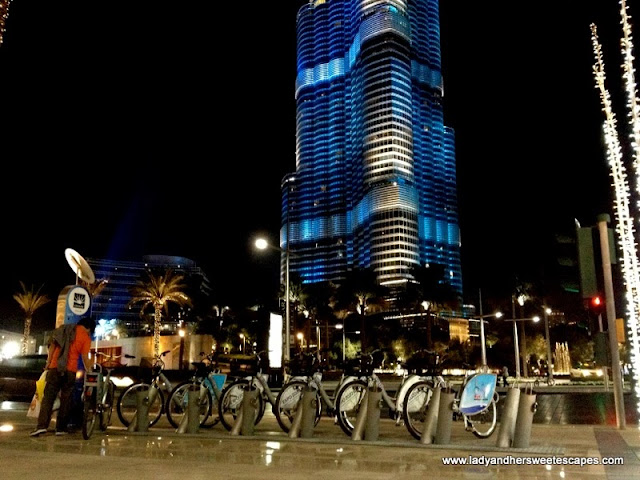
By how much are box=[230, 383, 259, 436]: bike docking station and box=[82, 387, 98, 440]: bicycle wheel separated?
2.04 metres

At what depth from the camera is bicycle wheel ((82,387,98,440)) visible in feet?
27.7

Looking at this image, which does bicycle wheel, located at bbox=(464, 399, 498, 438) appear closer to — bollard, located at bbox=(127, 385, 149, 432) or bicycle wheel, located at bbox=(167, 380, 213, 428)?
bicycle wheel, located at bbox=(167, 380, 213, 428)

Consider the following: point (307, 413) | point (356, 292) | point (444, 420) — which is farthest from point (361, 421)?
point (356, 292)

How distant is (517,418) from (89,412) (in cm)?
614

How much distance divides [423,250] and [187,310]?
7766 centimetres

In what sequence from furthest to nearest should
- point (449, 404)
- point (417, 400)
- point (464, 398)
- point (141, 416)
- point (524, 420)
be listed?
point (141, 416) → point (417, 400) → point (464, 398) → point (449, 404) → point (524, 420)

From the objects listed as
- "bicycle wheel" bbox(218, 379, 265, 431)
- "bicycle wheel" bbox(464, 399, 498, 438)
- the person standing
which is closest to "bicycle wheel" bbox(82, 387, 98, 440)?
the person standing

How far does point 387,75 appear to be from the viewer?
457 feet

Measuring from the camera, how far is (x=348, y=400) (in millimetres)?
9086

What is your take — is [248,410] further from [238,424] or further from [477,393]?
[477,393]

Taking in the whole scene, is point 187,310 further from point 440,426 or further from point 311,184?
point 311,184

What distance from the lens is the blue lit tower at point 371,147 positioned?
134 m

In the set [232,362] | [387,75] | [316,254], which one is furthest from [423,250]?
[232,362]

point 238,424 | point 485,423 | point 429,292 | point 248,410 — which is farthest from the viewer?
point 429,292
